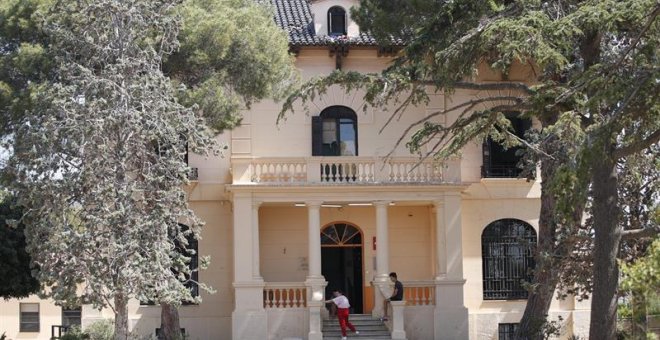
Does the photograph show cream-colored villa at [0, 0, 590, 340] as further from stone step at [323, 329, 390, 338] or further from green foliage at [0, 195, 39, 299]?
green foliage at [0, 195, 39, 299]

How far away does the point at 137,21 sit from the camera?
76.1 ft

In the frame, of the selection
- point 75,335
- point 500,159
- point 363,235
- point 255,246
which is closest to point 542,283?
point 500,159

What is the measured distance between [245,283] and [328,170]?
13.5 feet

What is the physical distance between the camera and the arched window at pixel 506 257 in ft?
115

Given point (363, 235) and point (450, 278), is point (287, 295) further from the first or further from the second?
point (450, 278)

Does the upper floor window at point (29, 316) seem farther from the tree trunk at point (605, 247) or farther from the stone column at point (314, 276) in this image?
A: the tree trunk at point (605, 247)

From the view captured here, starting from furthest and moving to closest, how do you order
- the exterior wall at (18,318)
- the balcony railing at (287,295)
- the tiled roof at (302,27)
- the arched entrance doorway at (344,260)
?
the exterior wall at (18,318) < the arched entrance doorway at (344,260) < the tiled roof at (302,27) < the balcony railing at (287,295)

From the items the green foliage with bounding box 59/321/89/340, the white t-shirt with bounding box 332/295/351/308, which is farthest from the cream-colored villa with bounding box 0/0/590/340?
the green foliage with bounding box 59/321/89/340

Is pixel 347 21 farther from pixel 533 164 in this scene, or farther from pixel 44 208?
pixel 44 208

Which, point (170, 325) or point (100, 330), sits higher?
point (170, 325)

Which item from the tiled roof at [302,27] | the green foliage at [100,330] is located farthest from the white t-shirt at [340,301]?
the tiled roof at [302,27]

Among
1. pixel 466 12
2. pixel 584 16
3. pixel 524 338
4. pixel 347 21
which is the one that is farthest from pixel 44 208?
pixel 347 21

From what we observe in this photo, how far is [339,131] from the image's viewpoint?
35.4 meters

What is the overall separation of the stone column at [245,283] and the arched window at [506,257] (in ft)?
24.0
